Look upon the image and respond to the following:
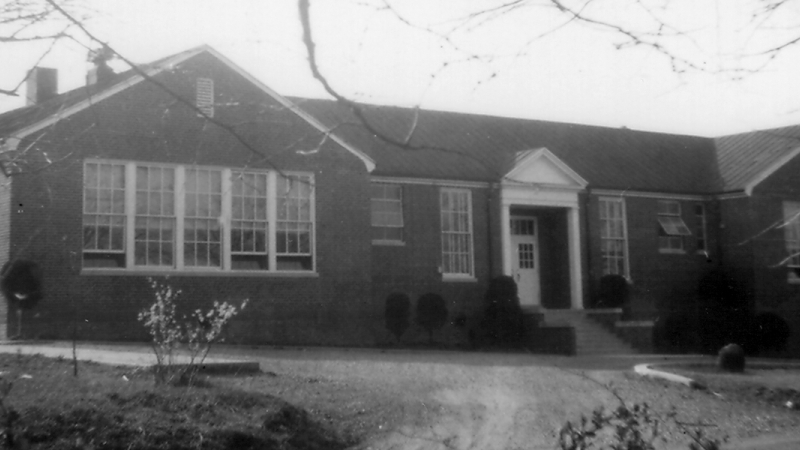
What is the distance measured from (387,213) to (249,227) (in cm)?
439

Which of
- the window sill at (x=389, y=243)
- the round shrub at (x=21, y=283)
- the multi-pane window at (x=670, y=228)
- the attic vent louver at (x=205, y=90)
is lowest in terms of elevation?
the round shrub at (x=21, y=283)

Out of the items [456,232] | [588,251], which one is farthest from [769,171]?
[456,232]

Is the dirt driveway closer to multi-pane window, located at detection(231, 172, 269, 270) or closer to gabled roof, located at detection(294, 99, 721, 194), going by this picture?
multi-pane window, located at detection(231, 172, 269, 270)

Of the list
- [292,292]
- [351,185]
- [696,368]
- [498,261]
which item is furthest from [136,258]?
[696,368]

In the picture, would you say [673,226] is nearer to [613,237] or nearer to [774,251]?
[613,237]

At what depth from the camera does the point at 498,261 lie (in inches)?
1016

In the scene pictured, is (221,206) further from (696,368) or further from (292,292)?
(696,368)

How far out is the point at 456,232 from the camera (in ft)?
83.5

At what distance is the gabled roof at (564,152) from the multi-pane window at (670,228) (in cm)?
56

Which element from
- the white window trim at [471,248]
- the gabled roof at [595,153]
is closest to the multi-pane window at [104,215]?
the gabled roof at [595,153]

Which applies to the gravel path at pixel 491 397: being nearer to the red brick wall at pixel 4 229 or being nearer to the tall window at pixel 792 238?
the red brick wall at pixel 4 229

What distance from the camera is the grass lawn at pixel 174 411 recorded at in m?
9.68

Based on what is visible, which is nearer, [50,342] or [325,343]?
[50,342]

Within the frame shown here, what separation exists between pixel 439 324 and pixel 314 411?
12.3m
